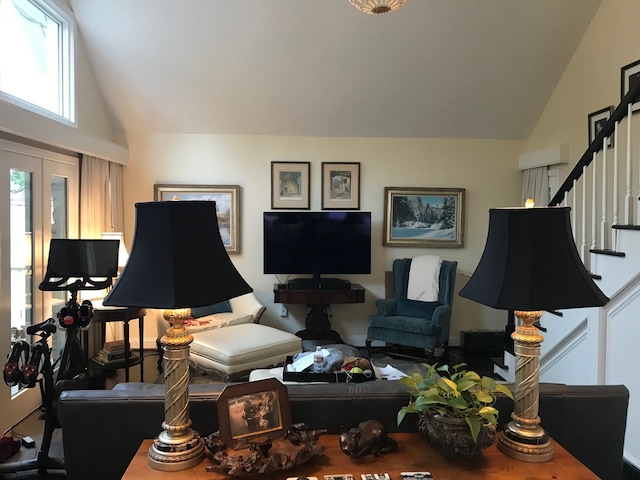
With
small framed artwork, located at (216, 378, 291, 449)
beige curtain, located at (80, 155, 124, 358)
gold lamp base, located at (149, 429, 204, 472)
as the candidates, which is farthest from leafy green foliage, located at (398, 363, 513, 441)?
beige curtain, located at (80, 155, 124, 358)

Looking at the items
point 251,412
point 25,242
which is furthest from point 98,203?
point 251,412

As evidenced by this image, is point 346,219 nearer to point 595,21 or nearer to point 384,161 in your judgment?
point 384,161

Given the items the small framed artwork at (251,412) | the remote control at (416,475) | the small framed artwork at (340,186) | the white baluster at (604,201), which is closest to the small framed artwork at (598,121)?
the white baluster at (604,201)

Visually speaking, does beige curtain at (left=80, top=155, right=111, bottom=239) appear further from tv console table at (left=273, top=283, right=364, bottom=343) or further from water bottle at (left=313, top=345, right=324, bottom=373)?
water bottle at (left=313, top=345, right=324, bottom=373)

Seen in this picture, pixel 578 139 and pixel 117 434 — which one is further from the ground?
pixel 578 139

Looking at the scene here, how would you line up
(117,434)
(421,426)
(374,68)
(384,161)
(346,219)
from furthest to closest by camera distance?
1. (384,161)
2. (346,219)
3. (374,68)
4. (117,434)
5. (421,426)

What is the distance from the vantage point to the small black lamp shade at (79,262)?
3.11 meters

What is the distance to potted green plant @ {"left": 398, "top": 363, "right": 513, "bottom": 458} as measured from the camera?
1362 millimetres

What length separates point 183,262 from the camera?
138cm

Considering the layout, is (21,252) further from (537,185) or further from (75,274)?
(537,185)

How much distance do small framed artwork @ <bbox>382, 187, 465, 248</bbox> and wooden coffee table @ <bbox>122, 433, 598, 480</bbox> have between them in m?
3.90

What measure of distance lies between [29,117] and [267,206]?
2.52 m

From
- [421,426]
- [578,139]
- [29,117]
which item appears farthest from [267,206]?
[421,426]

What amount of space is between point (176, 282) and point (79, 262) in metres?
2.21
